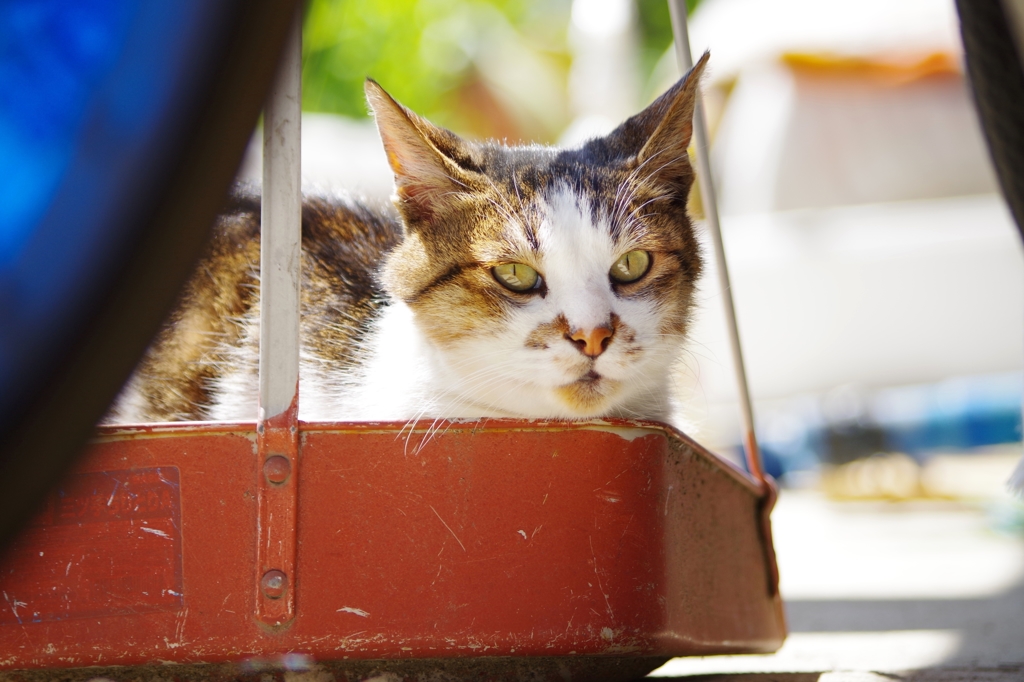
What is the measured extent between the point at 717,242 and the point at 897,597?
3.95ft

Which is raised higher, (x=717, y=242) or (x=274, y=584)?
(x=717, y=242)

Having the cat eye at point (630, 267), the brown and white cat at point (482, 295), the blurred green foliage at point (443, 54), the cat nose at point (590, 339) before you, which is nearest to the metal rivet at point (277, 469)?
the brown and white cat at point (482, 295)

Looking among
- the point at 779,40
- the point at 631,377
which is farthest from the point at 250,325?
the point at 779,40

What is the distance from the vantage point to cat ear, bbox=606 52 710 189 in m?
1.51

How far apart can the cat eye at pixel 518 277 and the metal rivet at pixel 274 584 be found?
1.85 feet

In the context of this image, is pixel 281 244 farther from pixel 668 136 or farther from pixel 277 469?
pixel 668 136

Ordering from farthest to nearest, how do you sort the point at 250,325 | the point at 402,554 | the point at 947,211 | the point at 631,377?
the point at 947,211
the point at 250,325
the point at 631,377
the point at 402,554

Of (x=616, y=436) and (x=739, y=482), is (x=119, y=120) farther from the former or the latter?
(x=739, y=482)

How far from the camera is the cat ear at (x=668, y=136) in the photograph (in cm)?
151

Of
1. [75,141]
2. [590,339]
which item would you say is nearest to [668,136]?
[590,339]

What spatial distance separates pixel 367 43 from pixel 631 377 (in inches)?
394

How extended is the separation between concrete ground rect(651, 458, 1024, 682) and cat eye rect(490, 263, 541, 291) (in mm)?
664

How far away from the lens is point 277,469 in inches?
41.0

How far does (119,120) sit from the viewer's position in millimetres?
621
